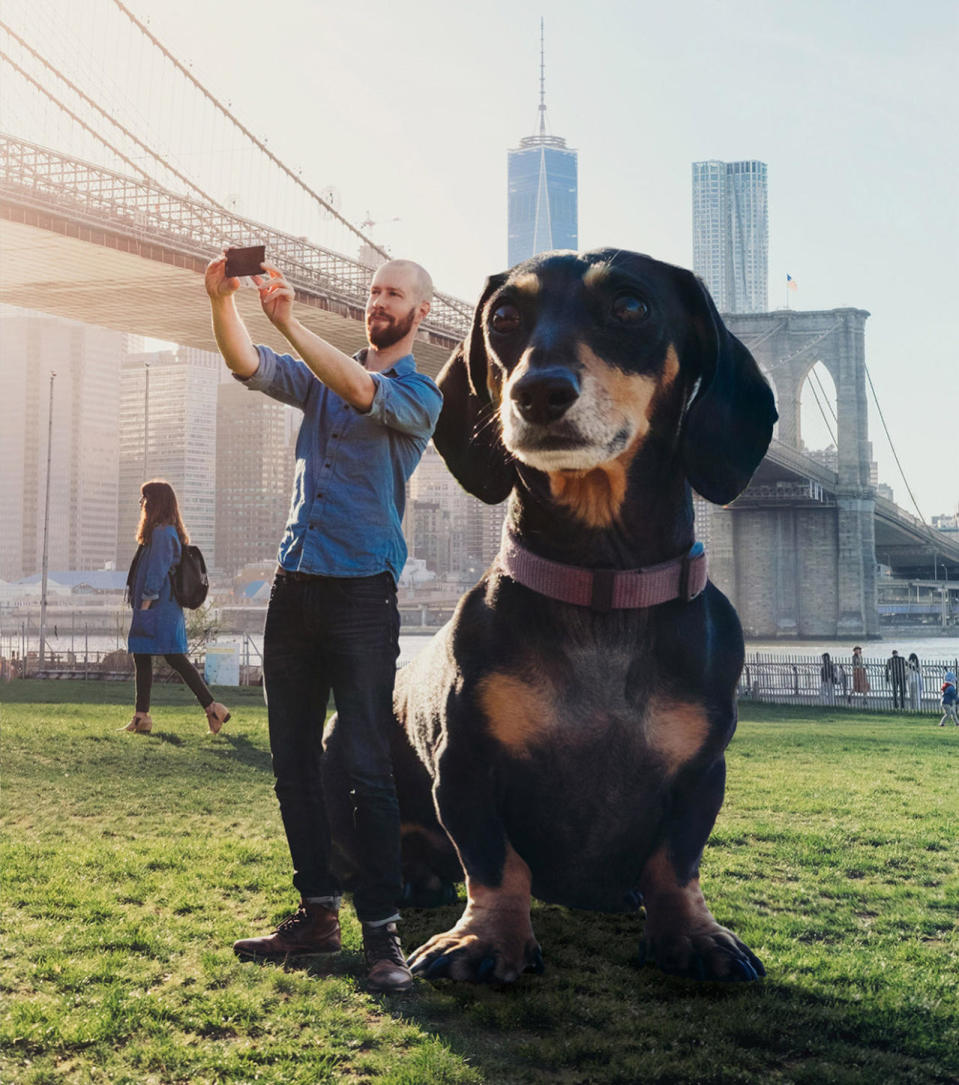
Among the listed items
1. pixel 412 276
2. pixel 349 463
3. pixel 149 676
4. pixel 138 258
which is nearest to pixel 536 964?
→ pixel 349 463

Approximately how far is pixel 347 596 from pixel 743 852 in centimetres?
185

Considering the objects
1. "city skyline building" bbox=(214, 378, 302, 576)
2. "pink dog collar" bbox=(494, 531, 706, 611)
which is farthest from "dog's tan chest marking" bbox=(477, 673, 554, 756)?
"city skyline building" bbox=(214, 378, 302, 576)

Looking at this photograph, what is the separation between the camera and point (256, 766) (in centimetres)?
534

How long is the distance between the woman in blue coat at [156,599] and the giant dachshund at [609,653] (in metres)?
4.27

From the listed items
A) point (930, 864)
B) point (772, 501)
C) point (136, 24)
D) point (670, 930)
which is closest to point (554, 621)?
point (670, 930)

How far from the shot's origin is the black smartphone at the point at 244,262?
2164 mm

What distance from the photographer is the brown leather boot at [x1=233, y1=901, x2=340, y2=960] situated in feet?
7.41

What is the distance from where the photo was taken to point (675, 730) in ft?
6.57

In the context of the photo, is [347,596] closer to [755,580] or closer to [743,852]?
[743,852]

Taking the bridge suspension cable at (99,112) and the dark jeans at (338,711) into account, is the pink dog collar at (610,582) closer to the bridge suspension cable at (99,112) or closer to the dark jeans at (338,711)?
the dark jeans at (338,711)

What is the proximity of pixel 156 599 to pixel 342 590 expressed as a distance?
4254mm

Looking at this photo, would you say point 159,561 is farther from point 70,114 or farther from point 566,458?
point 70,114

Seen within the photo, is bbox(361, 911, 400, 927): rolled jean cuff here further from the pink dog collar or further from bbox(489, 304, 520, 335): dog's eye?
bbox(489, 304, 520, 335): dog's eye

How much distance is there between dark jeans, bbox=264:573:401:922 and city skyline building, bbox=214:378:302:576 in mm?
95964
